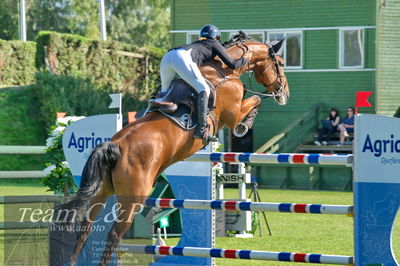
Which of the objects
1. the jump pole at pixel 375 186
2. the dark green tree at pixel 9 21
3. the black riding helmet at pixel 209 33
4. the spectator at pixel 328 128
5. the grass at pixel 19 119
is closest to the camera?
the jump pole at pixel 375 186

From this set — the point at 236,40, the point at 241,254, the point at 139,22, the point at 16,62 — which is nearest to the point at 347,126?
the point at 16,62

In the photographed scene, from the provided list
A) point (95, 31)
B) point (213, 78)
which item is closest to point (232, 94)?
point (213, 78)

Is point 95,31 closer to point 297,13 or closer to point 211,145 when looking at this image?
point 297,13

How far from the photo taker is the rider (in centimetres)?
752

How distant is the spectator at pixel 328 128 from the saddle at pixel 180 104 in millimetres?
17337

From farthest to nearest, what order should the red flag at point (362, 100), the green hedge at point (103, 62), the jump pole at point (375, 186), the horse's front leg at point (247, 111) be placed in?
the green hedge at point (103, 62) → the horse's front leg at point (247, 111) → the red flag at point (362, 100) → the jump pole at point (375, 186)

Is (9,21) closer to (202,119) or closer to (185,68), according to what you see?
(185,68)

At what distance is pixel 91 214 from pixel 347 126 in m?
17.8

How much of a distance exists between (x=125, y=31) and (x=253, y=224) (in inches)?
1986

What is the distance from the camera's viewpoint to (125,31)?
61.6 meters

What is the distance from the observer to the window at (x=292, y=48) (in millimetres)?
28031

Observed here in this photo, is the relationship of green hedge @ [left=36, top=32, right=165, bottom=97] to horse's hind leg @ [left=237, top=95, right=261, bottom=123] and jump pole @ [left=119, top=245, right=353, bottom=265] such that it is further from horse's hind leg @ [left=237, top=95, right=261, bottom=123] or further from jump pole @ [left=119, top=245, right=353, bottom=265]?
jump pole @ [left=119, top=245, right=353, bottom=265]

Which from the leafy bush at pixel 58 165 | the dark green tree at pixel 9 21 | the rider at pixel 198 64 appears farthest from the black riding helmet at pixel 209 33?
the dark green tree at pixel 9 21

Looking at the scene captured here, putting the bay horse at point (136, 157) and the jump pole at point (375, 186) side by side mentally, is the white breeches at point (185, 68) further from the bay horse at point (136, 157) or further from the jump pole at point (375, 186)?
the jump pole at point (375, 186)
